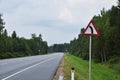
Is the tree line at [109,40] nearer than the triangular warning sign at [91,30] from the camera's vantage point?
No

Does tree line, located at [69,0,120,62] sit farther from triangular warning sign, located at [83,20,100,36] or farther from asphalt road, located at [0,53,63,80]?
triangular warning sign, located at [83,20,100,36]

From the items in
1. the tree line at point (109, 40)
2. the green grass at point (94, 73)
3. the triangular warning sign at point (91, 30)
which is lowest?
the green grass at point (94, 73)

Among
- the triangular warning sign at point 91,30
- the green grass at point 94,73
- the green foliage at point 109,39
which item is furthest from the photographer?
the green foliage at point 109,39

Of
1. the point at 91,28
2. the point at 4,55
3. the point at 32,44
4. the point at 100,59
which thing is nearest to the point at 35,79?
the point at 91,28

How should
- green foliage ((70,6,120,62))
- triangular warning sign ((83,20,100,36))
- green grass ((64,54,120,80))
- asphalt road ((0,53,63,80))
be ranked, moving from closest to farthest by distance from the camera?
1. triangular warning sign ((83,20,100,36))
2. asphalt road ((0,53,63,80))
3. green grass ((64,54,120,80))
4. green foliage ((70,6,120,62))

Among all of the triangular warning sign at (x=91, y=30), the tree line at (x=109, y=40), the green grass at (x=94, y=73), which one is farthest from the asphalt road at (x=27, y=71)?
the tree line at (x=109, y=40)

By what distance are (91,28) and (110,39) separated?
54380 millimetres

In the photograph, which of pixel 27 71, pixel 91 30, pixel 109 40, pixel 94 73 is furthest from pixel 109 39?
pixel 91 30

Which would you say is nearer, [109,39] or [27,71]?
[27,71]

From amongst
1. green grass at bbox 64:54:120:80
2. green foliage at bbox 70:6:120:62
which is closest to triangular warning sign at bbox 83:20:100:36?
green grass at bbox 64:54:120:80

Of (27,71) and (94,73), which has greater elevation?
(27,71)

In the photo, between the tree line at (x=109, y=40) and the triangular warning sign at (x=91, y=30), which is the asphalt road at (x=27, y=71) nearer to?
the triangular warning sign at (x=91, y=30)

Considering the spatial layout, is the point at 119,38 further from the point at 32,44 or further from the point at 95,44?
the point at 32,44

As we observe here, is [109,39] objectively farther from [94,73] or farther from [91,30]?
[91,30]
